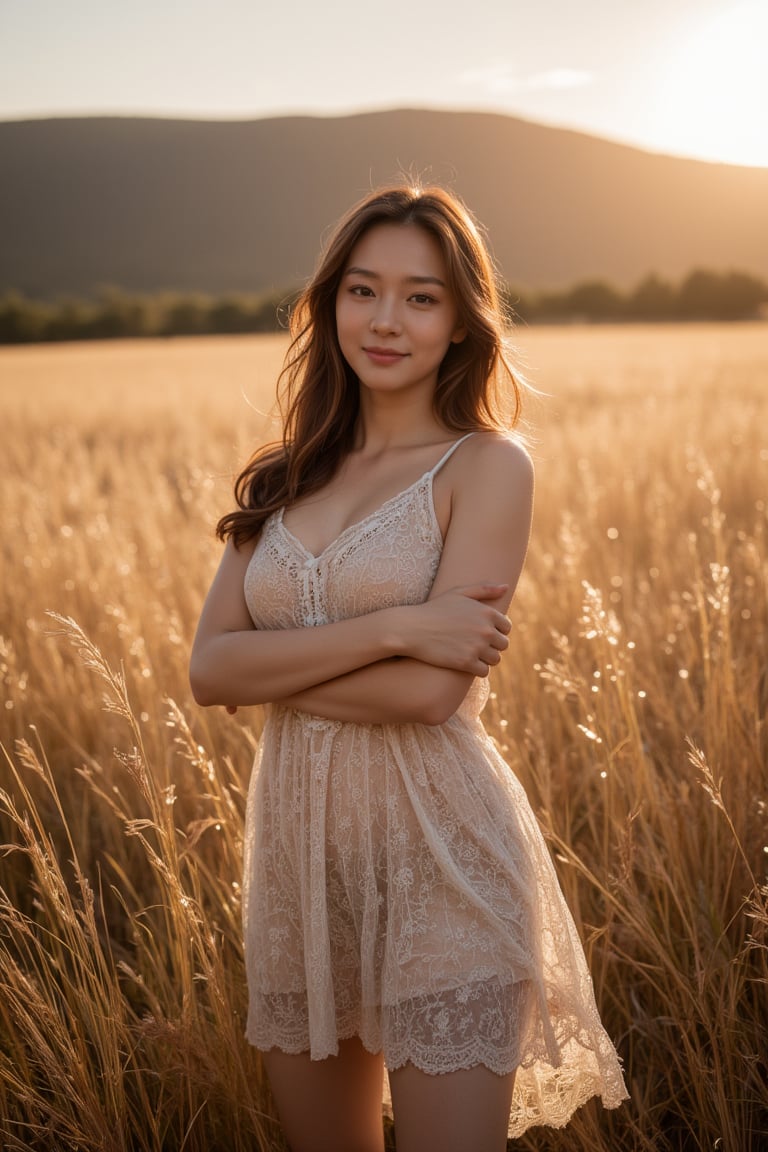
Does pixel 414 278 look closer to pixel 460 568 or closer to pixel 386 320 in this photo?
pixel 386 320

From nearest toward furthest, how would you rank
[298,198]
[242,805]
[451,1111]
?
[451,1111]
[242,805]
[298,198]

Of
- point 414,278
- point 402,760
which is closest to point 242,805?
point 402,760

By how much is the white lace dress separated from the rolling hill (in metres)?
69.5

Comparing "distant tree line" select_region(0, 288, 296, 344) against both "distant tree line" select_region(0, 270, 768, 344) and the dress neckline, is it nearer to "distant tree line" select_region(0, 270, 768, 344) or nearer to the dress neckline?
"distant tree line" select_region(0, 270, 768, 344)

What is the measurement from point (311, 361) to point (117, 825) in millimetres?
1634

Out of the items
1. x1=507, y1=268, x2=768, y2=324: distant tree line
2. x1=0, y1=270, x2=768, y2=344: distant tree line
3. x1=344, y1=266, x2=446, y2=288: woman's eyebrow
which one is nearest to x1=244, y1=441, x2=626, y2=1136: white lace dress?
x1=344, y1=266, x2=446, y2=288: woman's eyebrow

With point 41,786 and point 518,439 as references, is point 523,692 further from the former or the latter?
point 41,786

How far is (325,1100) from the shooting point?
1.77 meters

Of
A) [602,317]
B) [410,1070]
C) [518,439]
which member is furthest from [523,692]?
[602,317]

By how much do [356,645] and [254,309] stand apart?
56238 mm

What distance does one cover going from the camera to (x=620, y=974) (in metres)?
2.27

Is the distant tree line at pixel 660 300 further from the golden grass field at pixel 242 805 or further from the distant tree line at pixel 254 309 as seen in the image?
the golden grass field at pixel 242 805

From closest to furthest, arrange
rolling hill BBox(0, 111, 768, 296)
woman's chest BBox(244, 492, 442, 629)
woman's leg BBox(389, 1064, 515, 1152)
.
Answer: woman's leg BBox(389, 1064, 515, 1152)
woman's chest BBox(244, 492, 442, 629)
rolling hill BBox(0, 111, 768, 296)

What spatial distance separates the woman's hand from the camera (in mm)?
1639
